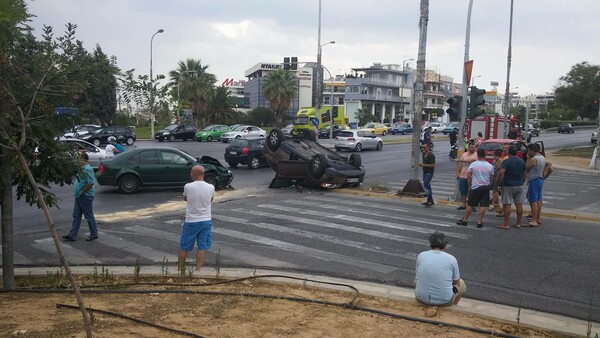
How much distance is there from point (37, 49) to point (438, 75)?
375 ft

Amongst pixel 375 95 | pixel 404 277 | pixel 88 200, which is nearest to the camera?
pixel 404 277

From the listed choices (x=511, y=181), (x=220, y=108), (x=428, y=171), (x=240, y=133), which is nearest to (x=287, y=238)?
(x=511, y=181)

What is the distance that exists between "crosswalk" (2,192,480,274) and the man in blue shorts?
0.96 m

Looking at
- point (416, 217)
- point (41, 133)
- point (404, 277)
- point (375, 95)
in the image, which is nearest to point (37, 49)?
point (41, 133)

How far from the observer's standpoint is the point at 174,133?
4716 centimetres

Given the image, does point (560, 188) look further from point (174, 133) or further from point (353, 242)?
point (174, 133)

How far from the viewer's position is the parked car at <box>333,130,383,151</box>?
37031 millimetres

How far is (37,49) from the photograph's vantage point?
5.89 m

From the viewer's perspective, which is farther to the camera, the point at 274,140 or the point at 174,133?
the point at 174,133

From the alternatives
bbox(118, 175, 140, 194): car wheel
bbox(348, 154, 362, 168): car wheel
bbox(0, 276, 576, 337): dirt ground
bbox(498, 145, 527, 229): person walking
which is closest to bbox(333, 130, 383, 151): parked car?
bbox(348, 154, 362, 168): car wheel

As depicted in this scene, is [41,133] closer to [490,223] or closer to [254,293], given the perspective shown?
[254,293]

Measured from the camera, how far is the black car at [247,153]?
24.2 meters

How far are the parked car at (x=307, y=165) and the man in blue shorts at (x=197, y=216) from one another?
31.8 feet

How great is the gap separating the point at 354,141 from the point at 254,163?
46.0 ft
